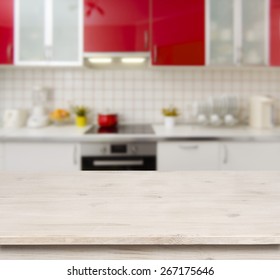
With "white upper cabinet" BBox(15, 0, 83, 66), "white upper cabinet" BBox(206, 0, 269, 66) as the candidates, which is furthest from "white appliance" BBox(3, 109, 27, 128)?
"white upper cabinet" BBox(206, 0, 269, 66)

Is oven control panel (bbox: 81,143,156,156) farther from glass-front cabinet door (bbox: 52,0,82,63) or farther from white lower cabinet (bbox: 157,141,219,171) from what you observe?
glass-front cabinet door (bbox: 52,0,82,63)

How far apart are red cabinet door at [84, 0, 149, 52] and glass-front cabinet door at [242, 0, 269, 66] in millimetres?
789

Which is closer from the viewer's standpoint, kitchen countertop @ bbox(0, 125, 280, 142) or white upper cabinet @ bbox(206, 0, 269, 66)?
kitchen countertop @ bbox(0, 125, 280, 142)

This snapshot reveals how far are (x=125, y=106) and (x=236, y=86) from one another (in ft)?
3.33

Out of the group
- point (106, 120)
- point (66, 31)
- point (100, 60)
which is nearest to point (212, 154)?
point (106, 120)

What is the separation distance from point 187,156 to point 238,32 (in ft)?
3.65

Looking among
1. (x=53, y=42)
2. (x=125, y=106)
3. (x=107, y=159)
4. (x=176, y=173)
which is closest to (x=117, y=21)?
(x=53, y=42)

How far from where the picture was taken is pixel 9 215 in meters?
1.15

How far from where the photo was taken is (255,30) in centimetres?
348

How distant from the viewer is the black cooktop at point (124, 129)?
3.37 m

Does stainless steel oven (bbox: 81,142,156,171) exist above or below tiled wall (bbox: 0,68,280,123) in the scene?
below

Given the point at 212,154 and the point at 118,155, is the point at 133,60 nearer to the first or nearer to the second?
the point at 118,155

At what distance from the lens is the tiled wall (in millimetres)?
3875

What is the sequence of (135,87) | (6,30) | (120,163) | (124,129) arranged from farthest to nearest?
(135,87) < (124,129) < (6,30) < (120,163)
